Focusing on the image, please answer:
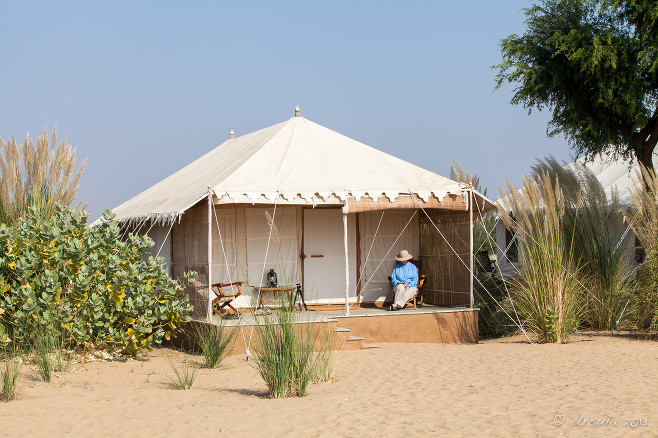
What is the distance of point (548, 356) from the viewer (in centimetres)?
820

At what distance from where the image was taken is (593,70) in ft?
37.6

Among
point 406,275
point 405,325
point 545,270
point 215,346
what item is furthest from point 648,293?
point 215,346

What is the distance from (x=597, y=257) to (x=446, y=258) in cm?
254

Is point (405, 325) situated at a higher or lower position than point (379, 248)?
lower

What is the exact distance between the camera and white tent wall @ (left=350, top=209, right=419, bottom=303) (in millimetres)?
11961

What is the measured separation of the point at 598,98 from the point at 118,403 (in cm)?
953

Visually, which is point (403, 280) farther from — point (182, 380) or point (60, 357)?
point (60, 357)

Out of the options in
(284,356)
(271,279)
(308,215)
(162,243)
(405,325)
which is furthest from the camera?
(162,243)

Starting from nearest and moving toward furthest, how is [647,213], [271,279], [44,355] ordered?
[44,355] < [647,213] < [271,279]

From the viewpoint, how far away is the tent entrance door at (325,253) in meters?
11.6

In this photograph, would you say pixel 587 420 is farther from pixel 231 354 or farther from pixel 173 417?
pixel 231 354

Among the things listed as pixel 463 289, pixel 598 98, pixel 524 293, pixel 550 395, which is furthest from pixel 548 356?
pixel 598 98

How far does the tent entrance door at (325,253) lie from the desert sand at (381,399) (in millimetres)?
2987

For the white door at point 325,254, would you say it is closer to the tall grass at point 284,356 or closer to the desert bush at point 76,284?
the desert bush at point 76,284
